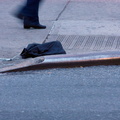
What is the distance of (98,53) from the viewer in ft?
24.3

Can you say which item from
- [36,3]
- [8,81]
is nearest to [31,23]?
[36,3]

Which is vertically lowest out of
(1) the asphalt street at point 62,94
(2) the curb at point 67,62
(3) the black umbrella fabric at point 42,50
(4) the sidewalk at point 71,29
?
(4) the sidewalk at point 71,29

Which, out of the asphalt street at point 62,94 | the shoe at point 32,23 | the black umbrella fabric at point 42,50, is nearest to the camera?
the asphalt street at point 62,94

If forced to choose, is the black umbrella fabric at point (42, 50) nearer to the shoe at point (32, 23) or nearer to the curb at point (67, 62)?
the curb at point (67, 62)

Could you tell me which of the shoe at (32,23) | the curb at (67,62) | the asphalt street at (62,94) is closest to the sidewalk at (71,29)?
the shoe at (32,23)

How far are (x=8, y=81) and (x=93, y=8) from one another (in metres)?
5.42

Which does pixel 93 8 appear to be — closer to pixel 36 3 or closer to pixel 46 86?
pixel 36 3

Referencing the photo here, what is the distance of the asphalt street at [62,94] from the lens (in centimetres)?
529

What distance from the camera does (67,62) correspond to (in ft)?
23.4

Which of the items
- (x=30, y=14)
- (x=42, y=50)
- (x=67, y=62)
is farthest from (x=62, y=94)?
(x=30, y=14)

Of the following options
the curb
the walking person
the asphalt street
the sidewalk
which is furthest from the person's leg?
the asphalt street

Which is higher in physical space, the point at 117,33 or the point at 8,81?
the point at 8,81

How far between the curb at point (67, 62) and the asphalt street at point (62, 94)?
0.10 metres

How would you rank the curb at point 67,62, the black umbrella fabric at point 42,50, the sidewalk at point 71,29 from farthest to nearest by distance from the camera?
the sidewalk at point 71,29, the black umbrella fabric at point 42,50, the curb at point 67,62
